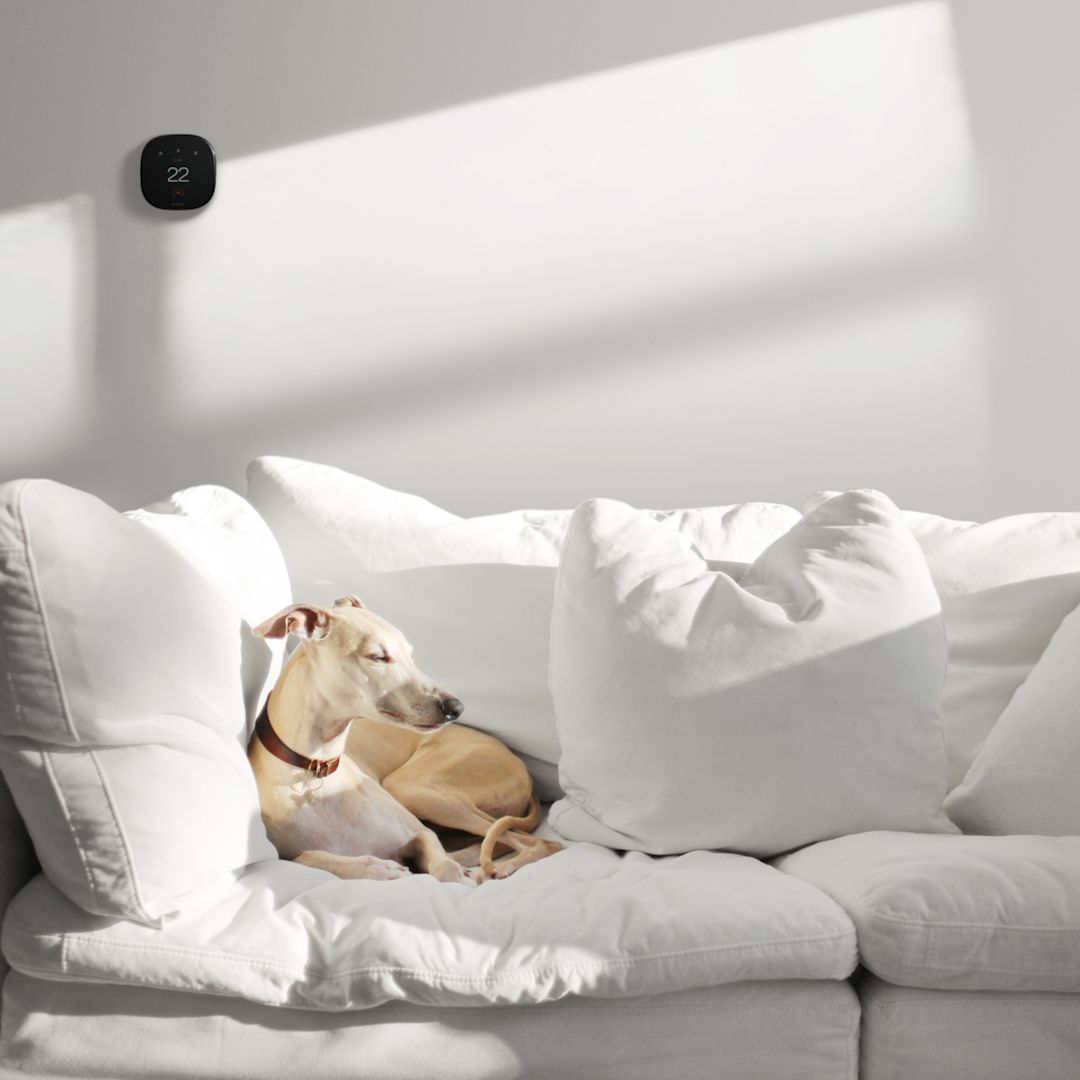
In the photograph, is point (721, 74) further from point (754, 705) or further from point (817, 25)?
point (754, 705)

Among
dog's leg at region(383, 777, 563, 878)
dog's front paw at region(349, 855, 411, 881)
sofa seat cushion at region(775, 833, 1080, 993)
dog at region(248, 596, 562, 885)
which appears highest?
dog at region(248, 596, 562, 885)

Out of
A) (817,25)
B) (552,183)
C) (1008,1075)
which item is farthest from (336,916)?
(817,25)

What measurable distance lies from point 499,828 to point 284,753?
12.2 inches

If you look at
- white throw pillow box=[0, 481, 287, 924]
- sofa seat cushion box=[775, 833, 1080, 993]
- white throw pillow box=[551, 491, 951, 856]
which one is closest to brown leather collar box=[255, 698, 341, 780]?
white throw pillow box=[0, 481, 287, 924]

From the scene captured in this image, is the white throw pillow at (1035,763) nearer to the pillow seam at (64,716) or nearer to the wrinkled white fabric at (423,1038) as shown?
the wrinkled white fabric at (423,1038)

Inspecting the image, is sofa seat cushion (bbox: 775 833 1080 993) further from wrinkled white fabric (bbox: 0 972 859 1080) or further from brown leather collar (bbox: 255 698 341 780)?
brown leather collar (bbox: 255 698 341 780)

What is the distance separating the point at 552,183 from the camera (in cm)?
230

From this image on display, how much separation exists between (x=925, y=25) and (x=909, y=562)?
50.1 inches

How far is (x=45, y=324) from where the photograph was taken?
7.52 feet

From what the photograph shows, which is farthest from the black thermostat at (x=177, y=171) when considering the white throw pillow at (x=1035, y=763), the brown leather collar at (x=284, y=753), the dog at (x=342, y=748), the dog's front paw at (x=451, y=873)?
the white throw pillow at (x=1035, y=763)

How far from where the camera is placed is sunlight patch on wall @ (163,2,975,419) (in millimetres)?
2287

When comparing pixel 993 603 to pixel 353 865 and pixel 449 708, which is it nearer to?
pixel 449 708

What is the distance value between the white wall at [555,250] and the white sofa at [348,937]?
1.08 metres

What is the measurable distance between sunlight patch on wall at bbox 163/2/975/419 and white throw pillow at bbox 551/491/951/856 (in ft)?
2.89
